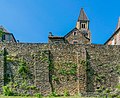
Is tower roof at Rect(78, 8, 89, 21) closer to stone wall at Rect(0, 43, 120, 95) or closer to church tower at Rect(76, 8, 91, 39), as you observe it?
church tower at Rect(76, 8, 91, 39)

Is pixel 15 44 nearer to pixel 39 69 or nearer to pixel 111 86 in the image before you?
pixel 39 69

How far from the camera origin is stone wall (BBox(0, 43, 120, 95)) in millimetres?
32312

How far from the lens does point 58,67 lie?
109ft

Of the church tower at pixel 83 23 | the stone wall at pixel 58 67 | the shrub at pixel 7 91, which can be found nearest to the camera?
the shrub at pixel 7 91

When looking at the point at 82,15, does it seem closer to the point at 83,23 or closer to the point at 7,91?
the point at 83,23

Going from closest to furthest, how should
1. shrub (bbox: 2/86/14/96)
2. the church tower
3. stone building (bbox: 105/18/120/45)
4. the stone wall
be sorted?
shrub (bbox: 2/86/14/96)
the stone wall
stone building (bbox: 105/18/120/45)
the church tower

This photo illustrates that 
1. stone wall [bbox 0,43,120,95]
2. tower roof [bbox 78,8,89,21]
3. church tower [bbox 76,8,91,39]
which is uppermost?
tower roof [bbox 78,8,89,21]

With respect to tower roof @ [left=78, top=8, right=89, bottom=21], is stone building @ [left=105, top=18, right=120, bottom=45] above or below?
below

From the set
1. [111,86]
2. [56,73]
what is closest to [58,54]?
[56,73]

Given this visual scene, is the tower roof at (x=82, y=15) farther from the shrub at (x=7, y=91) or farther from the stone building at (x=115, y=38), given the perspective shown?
the shrub at (x=7, y=91)

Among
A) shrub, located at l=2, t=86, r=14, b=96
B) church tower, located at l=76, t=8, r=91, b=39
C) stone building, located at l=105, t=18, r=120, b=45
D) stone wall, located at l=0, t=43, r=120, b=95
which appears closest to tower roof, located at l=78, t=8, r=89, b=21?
church tower, located at l=76, t=8, r=91, b=39

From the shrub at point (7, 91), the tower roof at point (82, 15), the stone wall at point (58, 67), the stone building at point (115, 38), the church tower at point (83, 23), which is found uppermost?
the tower roof at point (82, 15)

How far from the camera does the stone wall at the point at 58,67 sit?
32312 millimetres

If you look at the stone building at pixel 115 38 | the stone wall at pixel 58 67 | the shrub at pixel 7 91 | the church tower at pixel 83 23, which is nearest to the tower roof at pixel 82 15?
the church tower at pixel 83 23
